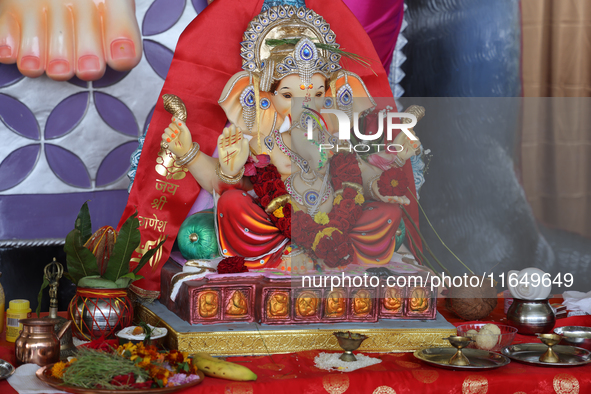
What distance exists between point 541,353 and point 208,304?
4.51 ft

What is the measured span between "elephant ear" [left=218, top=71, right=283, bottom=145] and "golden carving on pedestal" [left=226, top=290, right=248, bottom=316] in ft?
3.06

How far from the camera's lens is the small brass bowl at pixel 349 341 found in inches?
100

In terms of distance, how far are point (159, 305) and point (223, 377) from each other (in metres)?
0.86

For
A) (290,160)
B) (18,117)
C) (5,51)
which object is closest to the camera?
(290,160)

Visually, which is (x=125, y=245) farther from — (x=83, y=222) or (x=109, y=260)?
(x=83, y=222)

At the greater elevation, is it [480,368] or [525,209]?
[525,209]

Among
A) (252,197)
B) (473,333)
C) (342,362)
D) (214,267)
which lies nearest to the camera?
(342,362)

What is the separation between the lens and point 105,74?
3.73 m

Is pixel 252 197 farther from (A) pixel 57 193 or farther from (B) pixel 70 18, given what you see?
(B) pixel 70 18

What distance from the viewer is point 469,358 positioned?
2.62 m

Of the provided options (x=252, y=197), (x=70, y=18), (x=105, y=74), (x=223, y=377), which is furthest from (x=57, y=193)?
(x=223, y=377)

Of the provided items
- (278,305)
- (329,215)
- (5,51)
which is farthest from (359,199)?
(5,51)

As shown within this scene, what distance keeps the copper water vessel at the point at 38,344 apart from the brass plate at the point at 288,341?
454 millimetres

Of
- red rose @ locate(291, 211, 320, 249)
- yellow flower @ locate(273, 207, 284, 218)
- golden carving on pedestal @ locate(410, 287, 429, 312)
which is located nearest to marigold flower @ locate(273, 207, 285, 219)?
yellow flower @ locate(273, 207, 284, 218)
